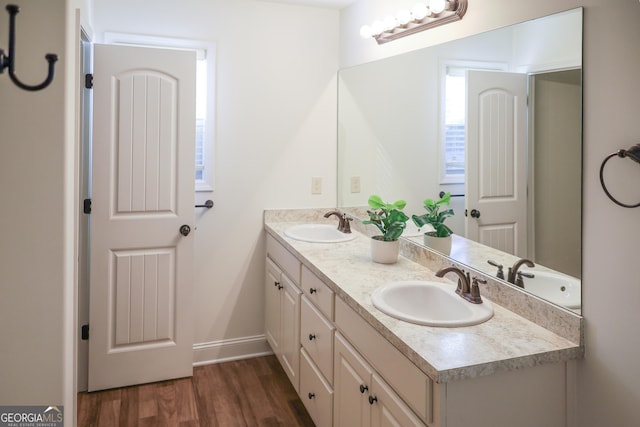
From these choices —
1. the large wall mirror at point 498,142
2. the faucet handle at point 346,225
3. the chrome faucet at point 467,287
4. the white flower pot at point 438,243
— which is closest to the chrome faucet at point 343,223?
the faucet handle at point 346,225

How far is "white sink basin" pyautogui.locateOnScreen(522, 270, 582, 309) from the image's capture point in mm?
1463

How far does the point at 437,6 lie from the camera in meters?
2.03

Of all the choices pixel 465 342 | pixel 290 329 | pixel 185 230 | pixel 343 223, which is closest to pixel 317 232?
pixel 343 223

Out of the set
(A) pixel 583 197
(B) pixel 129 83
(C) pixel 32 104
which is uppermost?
(B) pixel 129 83

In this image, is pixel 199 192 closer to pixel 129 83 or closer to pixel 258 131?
pixel 258 131

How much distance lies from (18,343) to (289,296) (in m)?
1.31

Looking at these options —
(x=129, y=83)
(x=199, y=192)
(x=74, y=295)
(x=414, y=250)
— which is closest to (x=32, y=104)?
(x=74, y=295)

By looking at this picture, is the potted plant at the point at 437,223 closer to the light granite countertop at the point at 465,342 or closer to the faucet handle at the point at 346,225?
the light granite countertop at the point at 465,342

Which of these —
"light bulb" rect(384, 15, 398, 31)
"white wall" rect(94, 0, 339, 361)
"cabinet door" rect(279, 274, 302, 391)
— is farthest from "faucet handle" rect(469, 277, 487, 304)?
"white wall" rect(94, 0, 339, 361)

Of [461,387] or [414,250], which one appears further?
[414,250]

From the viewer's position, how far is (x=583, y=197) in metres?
1.43

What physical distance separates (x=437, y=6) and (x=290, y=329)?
1739mm

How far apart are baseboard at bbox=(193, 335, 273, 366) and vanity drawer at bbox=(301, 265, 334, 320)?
1017mm

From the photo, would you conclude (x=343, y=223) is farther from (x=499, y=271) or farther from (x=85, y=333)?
(x=85, y=333)
